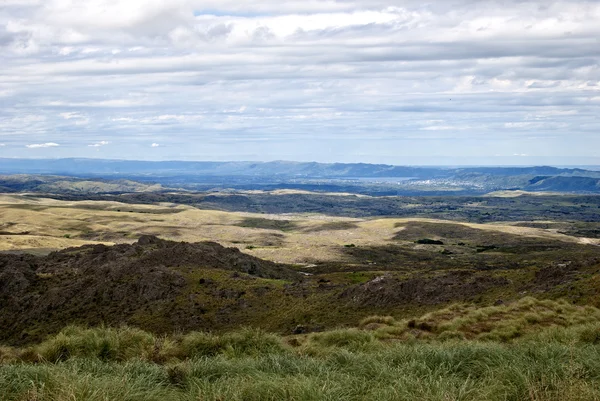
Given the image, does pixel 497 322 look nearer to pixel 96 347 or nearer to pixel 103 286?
pixel 96 347

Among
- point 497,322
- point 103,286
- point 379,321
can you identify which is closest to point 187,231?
point 103,286

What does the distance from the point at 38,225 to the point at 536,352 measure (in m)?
162

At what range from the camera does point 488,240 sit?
147625 millimetres

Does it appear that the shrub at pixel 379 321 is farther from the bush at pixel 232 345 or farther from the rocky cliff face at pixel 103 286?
the rocky cliff face at pixel 103 286

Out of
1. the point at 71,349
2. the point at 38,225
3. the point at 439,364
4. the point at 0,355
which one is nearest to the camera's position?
the point at 439,364

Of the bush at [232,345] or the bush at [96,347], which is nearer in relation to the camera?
the bush at [96,347]

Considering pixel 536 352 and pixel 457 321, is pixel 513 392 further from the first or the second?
pixel 457 321

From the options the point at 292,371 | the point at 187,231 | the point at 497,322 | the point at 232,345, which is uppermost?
the point at 292,371

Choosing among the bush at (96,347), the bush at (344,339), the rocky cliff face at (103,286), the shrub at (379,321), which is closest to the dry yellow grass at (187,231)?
the rocky cliff face at (103,286)

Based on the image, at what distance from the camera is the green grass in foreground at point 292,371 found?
9852mm

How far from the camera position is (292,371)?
13.0m

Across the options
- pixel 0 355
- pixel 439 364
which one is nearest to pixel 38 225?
pixel 0 355

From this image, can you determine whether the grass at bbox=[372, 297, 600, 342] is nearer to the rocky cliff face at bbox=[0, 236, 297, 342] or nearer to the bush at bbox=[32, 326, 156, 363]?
the bush at bbox=[32, 326, 156, 363]

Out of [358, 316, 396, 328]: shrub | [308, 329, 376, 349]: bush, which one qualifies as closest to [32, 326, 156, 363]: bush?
[308, 329, 376, 349]: bush
